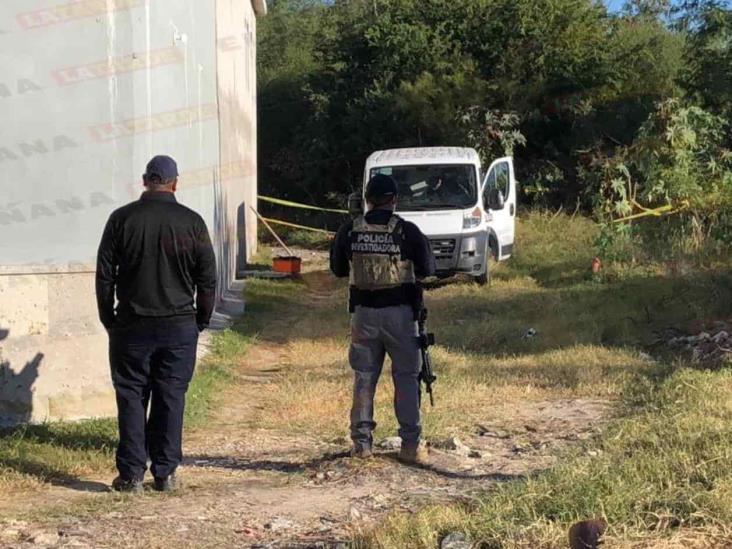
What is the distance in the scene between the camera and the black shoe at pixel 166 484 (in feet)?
17.9

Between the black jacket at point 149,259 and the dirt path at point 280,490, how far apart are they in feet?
3.52

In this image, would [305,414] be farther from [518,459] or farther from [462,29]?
[462,29]

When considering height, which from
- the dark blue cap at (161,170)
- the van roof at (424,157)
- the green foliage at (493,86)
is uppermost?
the green foliage at (493,86)

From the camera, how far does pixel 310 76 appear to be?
29.0m

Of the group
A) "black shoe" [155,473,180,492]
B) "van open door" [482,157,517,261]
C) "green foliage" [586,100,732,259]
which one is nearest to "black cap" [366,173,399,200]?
"black shoe" [155,473,180,492]

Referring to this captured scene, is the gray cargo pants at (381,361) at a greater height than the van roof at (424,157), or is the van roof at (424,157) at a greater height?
the van roof at (424,157)

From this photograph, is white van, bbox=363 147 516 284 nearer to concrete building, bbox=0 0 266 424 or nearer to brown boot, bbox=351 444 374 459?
concrete building, bbox=0 0 266 424

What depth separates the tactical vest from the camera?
5672 millimetres

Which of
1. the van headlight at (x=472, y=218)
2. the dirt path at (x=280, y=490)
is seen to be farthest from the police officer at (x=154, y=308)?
the van headlight at (x=472, y=218)

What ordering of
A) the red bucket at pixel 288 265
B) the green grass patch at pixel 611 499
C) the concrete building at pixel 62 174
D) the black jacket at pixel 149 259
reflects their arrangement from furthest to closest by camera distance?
the red bucket at pixel 288 265 → the concrete building at pixel 62 174 → the black jacket at pixel 149 259 → the green grass patch at pixel 611 499

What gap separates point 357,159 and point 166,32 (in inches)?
727

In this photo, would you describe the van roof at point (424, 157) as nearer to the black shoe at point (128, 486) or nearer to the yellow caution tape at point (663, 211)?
the yellow caution tape at point (663, 211)

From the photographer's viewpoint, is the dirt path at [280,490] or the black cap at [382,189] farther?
the black cap at [382,189]

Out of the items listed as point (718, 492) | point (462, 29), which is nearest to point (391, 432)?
point (718, 492)
